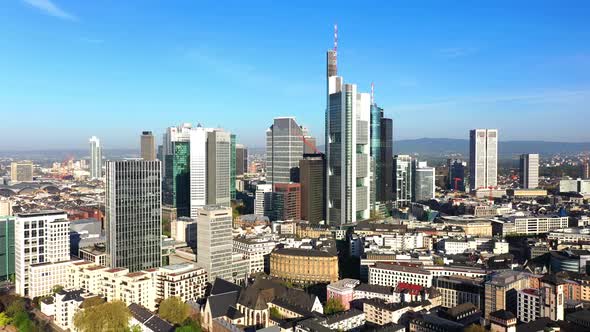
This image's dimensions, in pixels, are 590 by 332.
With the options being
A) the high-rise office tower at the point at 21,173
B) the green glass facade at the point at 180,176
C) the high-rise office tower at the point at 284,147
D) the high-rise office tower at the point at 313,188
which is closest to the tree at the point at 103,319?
the high-rise office tower at the point at 313,188

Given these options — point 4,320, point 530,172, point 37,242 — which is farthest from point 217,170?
point 530,172

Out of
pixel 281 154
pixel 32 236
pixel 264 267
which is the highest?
pixel 281 154

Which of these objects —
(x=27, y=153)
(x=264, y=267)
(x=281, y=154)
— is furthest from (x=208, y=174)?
(x=27, y=153)

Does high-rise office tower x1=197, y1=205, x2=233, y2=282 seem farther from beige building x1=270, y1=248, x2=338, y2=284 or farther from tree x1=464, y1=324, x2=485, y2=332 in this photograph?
tree x1=464, y1=324, x2=485, y2=332

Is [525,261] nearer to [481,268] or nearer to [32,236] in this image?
[481,268]

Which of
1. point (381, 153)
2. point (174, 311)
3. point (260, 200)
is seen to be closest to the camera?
point (174, 311)

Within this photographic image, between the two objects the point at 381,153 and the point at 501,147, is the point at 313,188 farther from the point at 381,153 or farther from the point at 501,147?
the point at 501,147

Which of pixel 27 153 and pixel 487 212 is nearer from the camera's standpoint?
pixel 487 212

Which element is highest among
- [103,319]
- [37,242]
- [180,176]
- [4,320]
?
[180,176]
